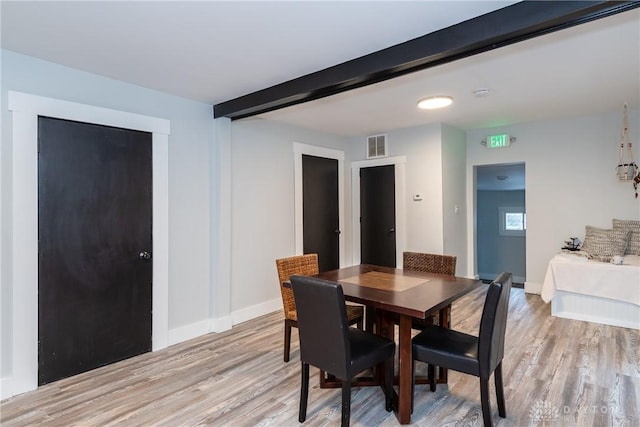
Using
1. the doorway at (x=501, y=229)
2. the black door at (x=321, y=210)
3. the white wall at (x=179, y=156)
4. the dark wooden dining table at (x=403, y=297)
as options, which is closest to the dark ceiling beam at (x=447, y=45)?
the white wall at (x=179, y=156)

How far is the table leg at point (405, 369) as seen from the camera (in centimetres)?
211

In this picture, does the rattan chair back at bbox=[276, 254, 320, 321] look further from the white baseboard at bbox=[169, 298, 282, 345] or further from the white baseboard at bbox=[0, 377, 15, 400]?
the white baseboard at bbox=[0, 377, 15, 400]

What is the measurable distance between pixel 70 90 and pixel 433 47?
8.94ft

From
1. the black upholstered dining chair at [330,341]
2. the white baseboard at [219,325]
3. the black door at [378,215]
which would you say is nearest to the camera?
the black upholstered dining chair at [330,341]

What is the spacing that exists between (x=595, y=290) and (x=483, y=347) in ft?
9.32

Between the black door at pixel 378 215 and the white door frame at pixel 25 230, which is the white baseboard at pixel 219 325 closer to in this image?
the white door frame at pixel 25 230

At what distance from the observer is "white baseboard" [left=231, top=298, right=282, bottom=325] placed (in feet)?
13.3

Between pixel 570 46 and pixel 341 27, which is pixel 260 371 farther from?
pixel 570 46

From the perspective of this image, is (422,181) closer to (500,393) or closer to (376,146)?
(376,146)

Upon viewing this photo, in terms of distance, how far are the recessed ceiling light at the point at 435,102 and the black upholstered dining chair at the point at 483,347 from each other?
2.20 metres

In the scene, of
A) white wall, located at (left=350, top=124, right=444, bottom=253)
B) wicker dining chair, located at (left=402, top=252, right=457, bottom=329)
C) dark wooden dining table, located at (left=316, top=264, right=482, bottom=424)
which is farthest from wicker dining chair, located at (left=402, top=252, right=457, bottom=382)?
white wall, located at (left=350, top=124, right=444, bottom=253)

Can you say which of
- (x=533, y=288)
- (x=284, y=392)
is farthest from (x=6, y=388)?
(x=533, y=288)

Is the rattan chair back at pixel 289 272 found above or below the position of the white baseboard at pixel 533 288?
above

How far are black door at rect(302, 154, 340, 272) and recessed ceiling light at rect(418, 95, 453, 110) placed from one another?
5.86 feet
